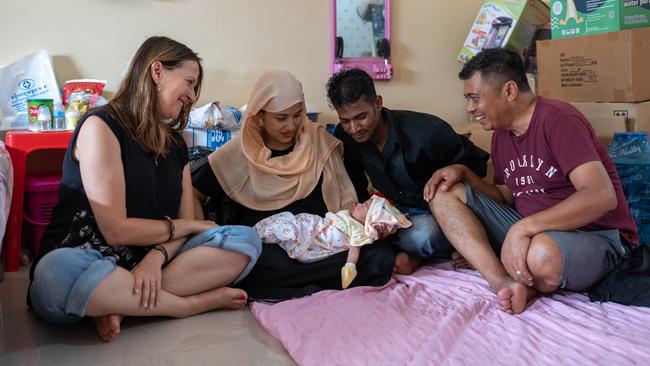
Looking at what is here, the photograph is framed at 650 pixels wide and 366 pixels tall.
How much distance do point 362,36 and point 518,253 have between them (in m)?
1.83

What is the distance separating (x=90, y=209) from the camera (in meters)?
1.71

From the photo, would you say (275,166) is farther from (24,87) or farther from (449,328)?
(24,87)

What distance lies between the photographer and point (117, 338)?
5.34ft

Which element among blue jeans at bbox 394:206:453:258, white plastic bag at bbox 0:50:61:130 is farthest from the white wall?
blue jeans at bbox 394:206:453:258

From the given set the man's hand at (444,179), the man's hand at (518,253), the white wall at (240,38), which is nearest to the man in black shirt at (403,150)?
the man's hand at (444,179)

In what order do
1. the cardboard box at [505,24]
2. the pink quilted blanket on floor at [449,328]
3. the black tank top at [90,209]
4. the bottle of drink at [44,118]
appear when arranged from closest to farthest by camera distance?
the pink quilted blanket on floor at [449,328], the black tank top at [90,209], the bottle of drink at [44,118], the cardboard box at [505,24]

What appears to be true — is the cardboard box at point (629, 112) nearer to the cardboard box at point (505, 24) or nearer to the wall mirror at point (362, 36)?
the cardboard box at point (505, 24)

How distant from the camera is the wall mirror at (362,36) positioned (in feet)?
10.4

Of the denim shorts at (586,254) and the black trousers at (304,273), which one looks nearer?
the denim shorts at (586,254)

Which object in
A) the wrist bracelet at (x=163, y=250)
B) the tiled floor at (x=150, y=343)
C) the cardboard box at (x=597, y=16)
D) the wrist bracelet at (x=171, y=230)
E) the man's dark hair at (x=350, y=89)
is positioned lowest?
the tiled floor at (x=150, y=343)

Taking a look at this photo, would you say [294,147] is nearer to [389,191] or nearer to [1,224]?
[389,191]

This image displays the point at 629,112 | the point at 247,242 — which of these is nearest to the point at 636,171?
the point at 629,112

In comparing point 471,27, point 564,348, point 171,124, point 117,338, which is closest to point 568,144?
point 564,348

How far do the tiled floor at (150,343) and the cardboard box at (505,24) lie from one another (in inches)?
88.8
